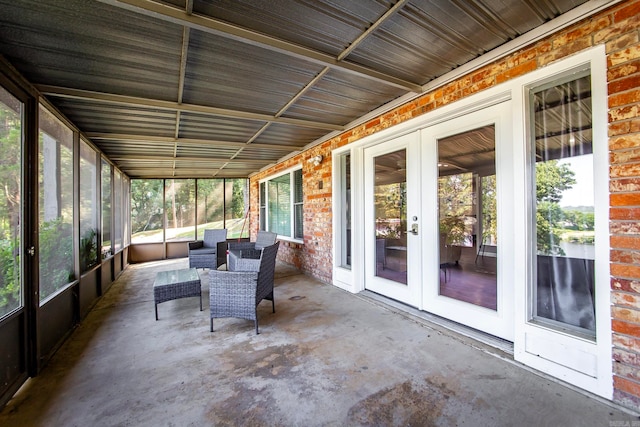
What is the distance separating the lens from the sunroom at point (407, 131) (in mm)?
1811

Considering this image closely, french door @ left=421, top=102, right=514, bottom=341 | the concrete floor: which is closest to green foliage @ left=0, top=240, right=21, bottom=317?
the concrete floor

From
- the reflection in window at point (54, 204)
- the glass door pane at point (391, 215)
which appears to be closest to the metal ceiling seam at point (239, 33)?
the glass door pane at point (391, 215)

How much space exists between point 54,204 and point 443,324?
14.3 ft

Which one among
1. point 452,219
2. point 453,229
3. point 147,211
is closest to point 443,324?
point 453,229

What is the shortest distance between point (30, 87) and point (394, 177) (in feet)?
12.8

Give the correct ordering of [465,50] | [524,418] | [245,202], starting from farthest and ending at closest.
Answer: [245,202]
[465,50]
[524,418]

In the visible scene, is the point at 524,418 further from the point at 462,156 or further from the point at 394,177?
the point at 394,177

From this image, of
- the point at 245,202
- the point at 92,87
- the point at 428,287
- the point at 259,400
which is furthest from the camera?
the point at 245,202

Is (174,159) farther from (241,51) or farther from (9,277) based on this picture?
(241,51)

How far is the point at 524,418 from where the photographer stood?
5.56ft

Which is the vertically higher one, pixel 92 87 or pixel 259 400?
pixel 92 87

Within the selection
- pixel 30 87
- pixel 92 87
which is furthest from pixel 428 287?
pixel 30 87

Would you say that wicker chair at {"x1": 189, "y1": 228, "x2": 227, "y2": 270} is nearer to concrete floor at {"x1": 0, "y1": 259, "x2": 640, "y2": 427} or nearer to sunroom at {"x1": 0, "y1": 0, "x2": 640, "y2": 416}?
sunroom at {"x1": 0, "y1": 0, "x2": 640, "y2": 416}

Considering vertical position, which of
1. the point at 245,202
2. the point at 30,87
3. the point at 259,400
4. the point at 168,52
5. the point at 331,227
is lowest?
the point at 259,400
